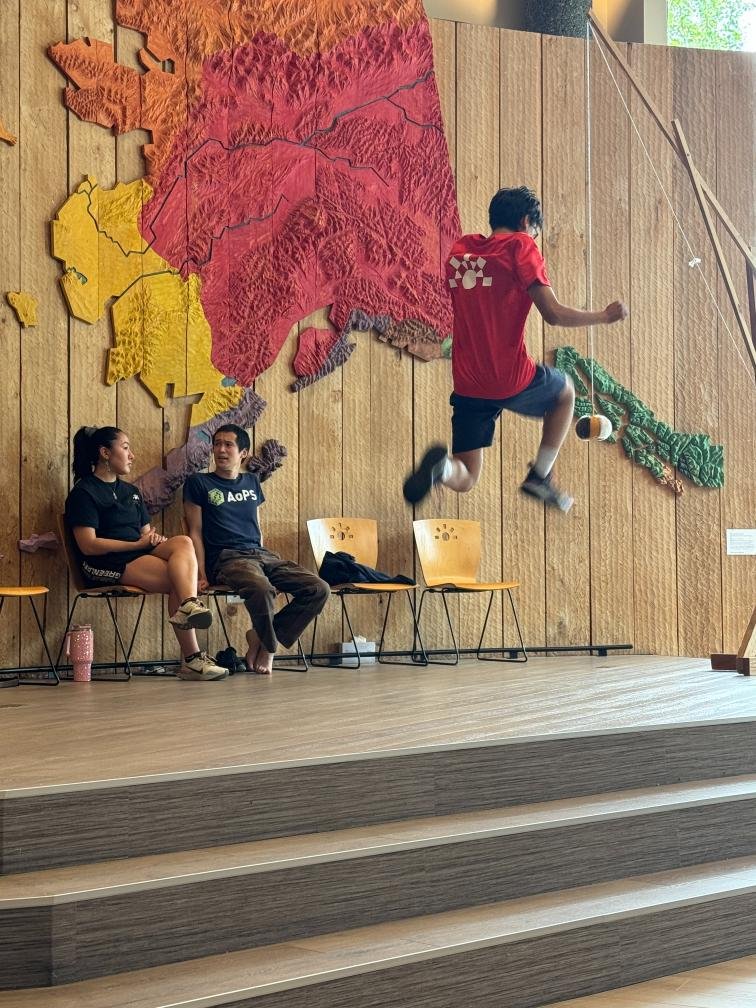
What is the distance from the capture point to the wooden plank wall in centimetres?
618

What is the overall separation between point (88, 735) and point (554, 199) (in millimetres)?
4906

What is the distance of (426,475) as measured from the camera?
718cm

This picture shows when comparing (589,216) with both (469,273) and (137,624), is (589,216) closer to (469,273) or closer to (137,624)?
(469,273)

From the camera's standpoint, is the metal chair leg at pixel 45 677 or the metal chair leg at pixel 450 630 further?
the metal chair leg at pixel 450 630

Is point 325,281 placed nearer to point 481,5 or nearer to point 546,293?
point 546,293

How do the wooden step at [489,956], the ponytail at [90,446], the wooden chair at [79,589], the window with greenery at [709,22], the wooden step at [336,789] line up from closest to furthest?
the wooden step at [489,956]
the wooden step at [336,789]
the wooden chair at [79,589]
the ponytail at [90,446]
the window with greenery at [709,22]

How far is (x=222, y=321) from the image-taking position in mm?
6656

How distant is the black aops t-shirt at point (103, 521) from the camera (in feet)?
19.4

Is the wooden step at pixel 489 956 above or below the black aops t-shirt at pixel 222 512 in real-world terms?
below

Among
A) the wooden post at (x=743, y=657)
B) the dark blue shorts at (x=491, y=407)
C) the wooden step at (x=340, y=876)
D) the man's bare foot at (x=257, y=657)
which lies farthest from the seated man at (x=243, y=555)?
the wooden step at (x=340, y=876)

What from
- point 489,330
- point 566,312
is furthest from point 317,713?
point 566,312

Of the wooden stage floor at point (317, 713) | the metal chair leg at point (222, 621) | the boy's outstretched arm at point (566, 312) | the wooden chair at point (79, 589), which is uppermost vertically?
the boy's outstretched arm at point (566, 312)

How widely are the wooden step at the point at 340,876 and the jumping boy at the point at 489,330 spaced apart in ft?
11.8

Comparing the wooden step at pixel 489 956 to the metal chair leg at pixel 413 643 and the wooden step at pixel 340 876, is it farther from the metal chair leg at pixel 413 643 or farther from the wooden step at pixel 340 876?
the metal chair leg at pixel 413 643
